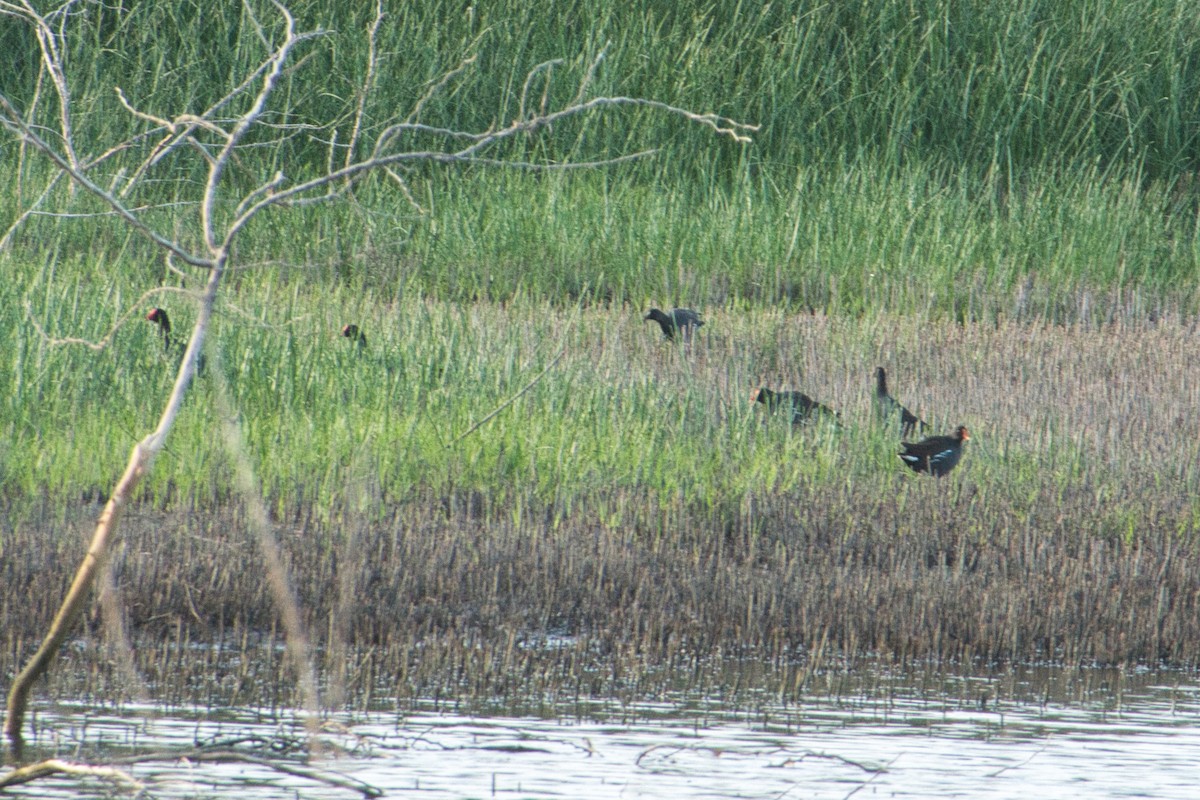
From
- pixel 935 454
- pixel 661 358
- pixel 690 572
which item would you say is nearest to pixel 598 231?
pixel 661 358

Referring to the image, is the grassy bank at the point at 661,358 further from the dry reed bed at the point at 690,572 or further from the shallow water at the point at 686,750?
the shallow water at the point at 686,750

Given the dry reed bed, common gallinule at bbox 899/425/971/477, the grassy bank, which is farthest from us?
common gallinule at bbox 899/425/971/477

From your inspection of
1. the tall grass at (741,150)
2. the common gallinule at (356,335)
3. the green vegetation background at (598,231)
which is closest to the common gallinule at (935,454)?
the green vegetation background at (598,231)

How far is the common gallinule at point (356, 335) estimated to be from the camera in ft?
30.4

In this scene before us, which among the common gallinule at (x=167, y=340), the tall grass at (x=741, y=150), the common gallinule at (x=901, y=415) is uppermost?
the tall grass at (x=741, y=150)

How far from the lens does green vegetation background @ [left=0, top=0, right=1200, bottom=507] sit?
803 centimetres

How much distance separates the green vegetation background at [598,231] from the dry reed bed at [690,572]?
0.24 m

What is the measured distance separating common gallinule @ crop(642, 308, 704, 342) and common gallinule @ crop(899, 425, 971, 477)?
Answer: 361cm

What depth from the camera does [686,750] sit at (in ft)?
15.0

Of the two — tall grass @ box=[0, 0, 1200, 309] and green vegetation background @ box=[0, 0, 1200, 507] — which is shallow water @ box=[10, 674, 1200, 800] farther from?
tall grass @ box=[0, 0, 1200, 309]

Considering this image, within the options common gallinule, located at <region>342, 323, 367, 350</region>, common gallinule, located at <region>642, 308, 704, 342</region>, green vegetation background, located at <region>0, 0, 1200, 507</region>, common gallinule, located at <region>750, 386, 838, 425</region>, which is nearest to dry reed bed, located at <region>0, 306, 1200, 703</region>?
common gallinule, located at <region>750, 386, 838, 425</region>

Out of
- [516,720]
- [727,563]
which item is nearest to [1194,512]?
[727,563]

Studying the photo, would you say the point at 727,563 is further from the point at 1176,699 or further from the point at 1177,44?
the point at 1177,44

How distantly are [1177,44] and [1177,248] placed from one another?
3.50 meters
